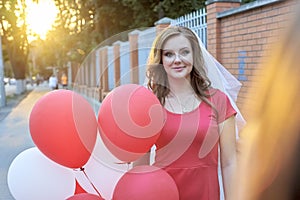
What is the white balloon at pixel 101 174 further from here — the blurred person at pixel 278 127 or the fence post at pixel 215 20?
the fence post at pixel 215 20

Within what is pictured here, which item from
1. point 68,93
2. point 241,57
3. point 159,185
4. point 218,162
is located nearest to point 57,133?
point 68,93

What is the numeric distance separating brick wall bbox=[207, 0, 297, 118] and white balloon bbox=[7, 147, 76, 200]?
9.17 feet

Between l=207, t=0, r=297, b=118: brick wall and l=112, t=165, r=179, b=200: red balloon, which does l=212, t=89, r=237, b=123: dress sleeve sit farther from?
l=207, t=0, r=297, b=118: brick wall

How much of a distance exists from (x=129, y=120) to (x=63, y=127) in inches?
10.6

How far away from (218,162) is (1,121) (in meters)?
10.4

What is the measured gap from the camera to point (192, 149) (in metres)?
1.68

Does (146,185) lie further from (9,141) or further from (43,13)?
(9,141)

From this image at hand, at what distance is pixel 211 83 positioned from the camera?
Result: 1920 mm

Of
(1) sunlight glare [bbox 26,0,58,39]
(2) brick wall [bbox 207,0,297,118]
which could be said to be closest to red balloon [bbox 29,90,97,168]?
(2) brick wall [bbox 207,0,297,118]

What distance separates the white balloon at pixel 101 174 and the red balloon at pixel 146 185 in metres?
0.16

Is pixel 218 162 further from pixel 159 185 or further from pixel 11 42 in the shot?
pixel 11 42

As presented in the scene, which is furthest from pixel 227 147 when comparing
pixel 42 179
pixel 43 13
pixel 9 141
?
pixel 9 141

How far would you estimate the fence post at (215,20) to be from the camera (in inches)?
222

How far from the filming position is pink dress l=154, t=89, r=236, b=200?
1.67 metres
